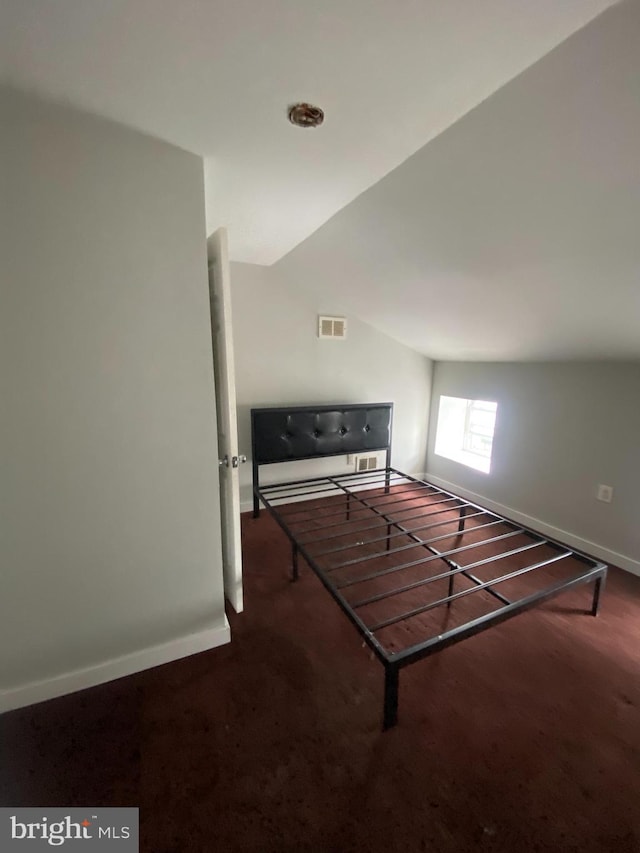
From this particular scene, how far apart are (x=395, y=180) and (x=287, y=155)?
44cm

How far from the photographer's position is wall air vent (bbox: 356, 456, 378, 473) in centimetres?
344

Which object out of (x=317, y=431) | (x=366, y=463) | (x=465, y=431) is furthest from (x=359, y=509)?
(x=465, y=431)

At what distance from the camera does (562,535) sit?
261cm

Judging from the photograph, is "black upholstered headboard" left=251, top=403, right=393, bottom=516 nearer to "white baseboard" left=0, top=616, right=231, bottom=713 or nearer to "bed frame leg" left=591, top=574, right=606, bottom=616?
"white baseboard" left=0, top=616, right=231, bottom=713

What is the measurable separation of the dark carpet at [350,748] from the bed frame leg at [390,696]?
83mm

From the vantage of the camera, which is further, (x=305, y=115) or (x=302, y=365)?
(x=302, y=365)

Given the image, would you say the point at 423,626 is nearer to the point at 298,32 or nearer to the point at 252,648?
the point at 252,648

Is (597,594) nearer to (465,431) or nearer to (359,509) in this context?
(359,509)

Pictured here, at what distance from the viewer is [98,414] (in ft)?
4.29

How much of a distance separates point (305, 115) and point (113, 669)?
213 cm

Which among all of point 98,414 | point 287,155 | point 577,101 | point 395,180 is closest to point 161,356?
point 98,414

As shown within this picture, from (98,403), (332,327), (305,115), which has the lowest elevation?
(98,403)

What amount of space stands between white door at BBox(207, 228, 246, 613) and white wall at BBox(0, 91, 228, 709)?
4.2 inches

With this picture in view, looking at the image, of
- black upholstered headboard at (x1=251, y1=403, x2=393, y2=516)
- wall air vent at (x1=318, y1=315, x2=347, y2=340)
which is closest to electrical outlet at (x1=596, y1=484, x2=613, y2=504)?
black upholstered headboard at (x1=251, y1=403, x2=393, y2=516)
